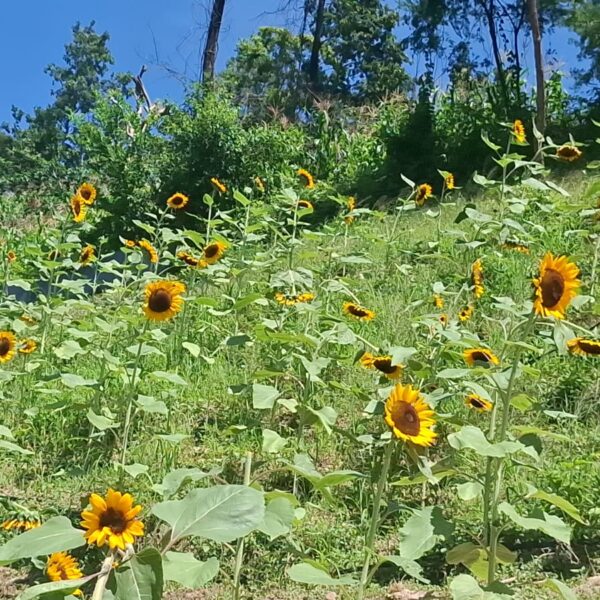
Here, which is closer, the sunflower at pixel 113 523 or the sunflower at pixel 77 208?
the sunflower at pixel 113 523

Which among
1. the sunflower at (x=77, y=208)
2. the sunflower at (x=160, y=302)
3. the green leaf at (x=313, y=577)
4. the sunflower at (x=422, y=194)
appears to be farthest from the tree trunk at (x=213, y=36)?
the green leaf at (x=313, y=577)

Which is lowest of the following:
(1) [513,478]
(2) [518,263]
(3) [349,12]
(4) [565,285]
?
(1) [513,478]

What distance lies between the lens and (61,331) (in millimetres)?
3834

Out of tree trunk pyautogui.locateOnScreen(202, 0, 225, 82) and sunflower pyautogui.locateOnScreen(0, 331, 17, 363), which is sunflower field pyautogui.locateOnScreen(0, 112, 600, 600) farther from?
tree trunk pyautogui.locateOnScreen(202, 0, 225, 82)

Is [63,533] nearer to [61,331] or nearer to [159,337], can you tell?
[159,337]

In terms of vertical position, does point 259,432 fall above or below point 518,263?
below

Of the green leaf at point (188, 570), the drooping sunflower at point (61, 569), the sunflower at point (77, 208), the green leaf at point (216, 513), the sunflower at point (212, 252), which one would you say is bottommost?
the drooping sunflower at point (61, 569)

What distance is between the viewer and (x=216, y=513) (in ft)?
2.92

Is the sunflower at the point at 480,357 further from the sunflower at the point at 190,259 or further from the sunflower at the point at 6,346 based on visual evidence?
the sunflower at the point at 6,346

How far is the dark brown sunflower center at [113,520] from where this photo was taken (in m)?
1.08

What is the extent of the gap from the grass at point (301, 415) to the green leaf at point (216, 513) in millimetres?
462

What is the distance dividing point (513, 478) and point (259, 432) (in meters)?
0.88

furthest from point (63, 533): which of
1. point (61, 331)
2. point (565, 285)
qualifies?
point (61, 331)

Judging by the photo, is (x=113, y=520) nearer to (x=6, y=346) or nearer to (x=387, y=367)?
(x=387, y=367)
